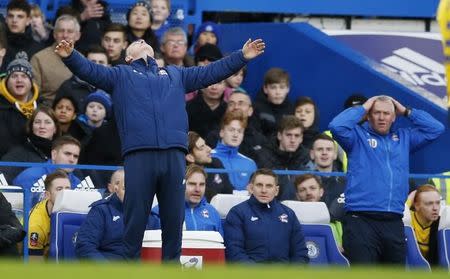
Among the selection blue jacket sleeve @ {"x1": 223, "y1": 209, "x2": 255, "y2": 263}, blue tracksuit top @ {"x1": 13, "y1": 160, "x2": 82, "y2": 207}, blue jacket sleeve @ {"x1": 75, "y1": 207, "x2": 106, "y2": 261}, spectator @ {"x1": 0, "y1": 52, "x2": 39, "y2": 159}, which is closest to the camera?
blue jacket sleeve @ {"x1": 75, "y1": 207, "x2": 106, "y2": 261}

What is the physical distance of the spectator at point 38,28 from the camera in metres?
16.2

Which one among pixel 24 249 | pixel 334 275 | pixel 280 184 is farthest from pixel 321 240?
pixel 334 275

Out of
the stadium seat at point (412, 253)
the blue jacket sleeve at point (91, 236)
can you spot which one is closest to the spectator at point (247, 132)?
the stadium seat at point (412, 253)

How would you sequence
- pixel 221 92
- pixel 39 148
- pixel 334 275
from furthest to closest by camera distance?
pixel 221 92
pixel 39 148
pixel 334 275

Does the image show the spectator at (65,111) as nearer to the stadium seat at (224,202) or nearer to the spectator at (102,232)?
the stadium seat at (224,202)

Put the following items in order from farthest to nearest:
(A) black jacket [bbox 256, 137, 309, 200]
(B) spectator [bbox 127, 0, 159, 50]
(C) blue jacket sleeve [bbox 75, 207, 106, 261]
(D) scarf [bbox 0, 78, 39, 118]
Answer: (B) spectator [bbox 127, 0, 159, 50], (A) black jacket [bbox 256, 137, 309, 200], (D) scarf [bbox 0, 78, 39, 118], (C) blue jacket sleeve [bbox 75, 207, 106, 261]

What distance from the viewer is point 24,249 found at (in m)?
11.9

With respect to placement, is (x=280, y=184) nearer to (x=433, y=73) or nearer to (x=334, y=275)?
(x=433, y=73)

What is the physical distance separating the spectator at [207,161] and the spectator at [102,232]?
1.63 m

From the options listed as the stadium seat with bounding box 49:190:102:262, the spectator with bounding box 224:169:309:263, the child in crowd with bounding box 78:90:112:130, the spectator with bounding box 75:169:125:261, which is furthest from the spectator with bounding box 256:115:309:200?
the spectator with bounding box 75:169:125:261

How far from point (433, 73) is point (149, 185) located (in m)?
8.29

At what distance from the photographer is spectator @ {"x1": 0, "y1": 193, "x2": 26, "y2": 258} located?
37.0 feet

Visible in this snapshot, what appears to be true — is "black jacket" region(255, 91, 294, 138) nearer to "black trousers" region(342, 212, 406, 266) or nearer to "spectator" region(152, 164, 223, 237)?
"spectator" region(152, 164, 223, 237)

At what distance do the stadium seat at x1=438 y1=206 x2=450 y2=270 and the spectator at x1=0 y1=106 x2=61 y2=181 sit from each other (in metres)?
3.59
